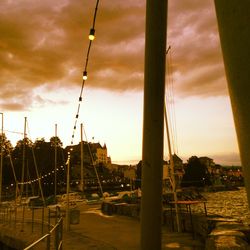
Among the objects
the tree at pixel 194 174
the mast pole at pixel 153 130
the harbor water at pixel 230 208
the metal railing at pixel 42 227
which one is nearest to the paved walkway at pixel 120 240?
the metal railing at pixel 42 227

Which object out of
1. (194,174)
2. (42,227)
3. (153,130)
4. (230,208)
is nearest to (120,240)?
(42,227)

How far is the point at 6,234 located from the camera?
55.1ft

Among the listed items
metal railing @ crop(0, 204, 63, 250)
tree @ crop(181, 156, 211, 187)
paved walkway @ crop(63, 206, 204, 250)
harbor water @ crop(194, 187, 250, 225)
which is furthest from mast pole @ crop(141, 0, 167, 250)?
tree @ crop(181, 156, 211, 187)

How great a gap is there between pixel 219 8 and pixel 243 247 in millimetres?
5562

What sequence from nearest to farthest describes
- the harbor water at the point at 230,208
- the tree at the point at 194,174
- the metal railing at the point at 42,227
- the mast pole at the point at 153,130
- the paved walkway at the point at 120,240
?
the mast pole at the point at 153,130
the metal railing at the point at 42,227
the paved walkway at the point at 120,240
the harbor water at the point at 230,208
the tree at the point at 194,174

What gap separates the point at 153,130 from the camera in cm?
346

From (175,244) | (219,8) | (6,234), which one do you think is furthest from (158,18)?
(6,234)

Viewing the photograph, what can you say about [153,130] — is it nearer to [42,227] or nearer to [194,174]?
[42,227]

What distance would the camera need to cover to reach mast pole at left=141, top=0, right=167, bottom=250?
3.41 meters

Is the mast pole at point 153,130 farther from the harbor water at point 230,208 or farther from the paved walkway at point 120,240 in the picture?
the harbor water at point 230,208

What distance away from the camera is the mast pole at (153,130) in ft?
11.2

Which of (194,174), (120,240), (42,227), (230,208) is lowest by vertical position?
(120,240)

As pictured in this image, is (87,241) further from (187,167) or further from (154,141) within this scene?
(187,167)

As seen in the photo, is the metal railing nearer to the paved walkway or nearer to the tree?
the paved walkway
